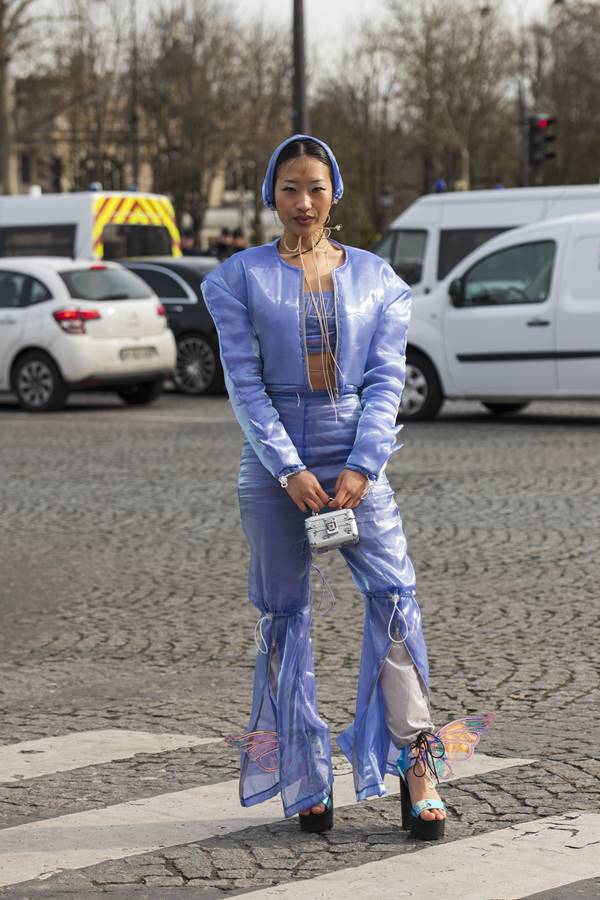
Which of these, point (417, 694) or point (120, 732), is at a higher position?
point (417, 694)

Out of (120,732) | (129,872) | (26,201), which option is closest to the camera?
(129,872)

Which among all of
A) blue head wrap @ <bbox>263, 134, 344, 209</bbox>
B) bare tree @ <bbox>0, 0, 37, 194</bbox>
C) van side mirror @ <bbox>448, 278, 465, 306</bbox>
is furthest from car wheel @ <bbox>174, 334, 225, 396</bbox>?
bare tree @ <bbox>0, 0, 37, 194</bbox>

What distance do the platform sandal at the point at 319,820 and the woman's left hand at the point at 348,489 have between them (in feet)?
2.32

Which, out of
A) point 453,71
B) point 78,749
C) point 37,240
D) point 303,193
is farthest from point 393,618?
point 453,71

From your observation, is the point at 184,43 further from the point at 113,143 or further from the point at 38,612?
the point at 38,612

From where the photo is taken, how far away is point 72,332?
18.3 meters

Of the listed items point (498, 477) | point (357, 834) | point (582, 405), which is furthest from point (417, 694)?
point (582, 405)

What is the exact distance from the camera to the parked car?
2044cm

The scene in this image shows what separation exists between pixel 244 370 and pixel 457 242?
638 inches

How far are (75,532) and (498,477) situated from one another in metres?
3.28

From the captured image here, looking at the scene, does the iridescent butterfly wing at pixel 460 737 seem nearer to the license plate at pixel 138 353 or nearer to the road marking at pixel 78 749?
the road marking at pixel 78 749

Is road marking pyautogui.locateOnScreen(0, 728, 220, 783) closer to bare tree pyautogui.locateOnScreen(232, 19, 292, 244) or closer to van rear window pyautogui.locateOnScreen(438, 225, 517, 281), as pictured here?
van rear window pyautogui.locateOnScreen(438, 225, 517, 281)

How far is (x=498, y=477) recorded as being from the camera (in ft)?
39.6

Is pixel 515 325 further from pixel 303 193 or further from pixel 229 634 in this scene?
pixel 303 193
